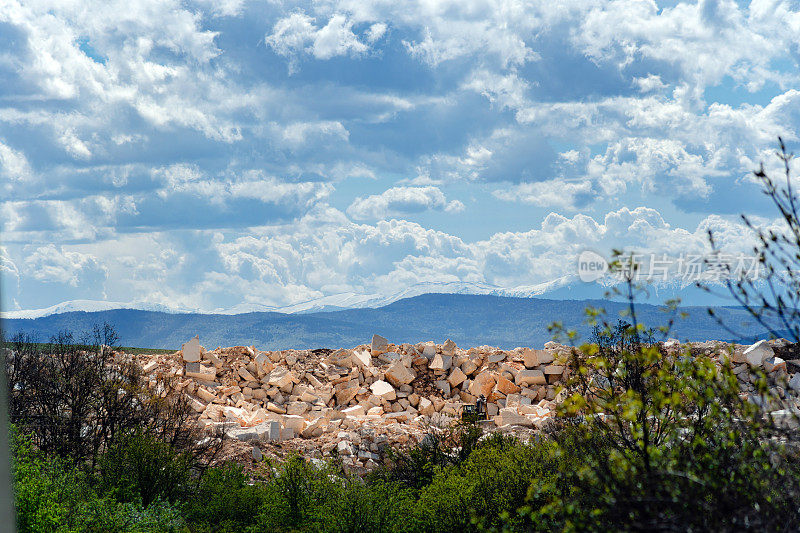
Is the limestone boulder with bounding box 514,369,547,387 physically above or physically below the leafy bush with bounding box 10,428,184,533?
above

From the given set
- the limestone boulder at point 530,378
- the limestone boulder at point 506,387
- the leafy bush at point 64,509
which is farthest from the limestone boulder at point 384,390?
the leafy bush at point 64,509

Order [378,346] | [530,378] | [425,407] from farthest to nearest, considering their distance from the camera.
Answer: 1. [378,346]
2. [530,378]
3. [425,407]

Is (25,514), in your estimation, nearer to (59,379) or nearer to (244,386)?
(59,379)

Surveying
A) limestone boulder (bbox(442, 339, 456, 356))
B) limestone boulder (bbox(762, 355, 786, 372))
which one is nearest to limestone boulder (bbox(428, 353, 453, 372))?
limestone boulder (bbox(442, 339, 456, 356))

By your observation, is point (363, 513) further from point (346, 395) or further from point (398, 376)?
point (398, 376)

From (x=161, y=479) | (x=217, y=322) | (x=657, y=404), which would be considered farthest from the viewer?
(x=217, y=322)

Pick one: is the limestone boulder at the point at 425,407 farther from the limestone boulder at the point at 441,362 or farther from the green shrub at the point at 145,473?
the green shrub at the point at 145,473

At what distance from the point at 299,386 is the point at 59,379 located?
7274mm

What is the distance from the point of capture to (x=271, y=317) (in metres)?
167

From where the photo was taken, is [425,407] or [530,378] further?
[530,378]

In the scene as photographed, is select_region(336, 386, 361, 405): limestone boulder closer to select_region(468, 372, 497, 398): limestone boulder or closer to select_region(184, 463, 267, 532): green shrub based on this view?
select_region(468, 372, 497, 398): limestone boulder

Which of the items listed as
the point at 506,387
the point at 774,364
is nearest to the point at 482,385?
the point at 506,387

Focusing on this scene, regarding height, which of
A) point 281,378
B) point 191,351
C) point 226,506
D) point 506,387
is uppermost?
point 191,351

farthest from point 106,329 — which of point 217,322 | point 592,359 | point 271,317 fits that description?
point 271,317
